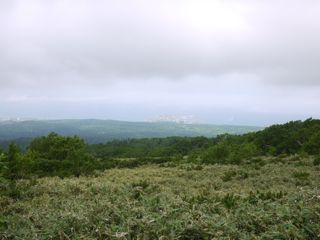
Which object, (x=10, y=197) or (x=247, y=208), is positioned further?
(x=10, y=197)

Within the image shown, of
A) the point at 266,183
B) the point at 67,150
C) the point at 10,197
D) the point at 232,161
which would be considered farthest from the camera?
the point at 67,150

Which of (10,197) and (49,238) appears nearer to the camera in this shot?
(49,238)

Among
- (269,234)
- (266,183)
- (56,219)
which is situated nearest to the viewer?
(269,234)

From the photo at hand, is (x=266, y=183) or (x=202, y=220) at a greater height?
(x=202, y=220)

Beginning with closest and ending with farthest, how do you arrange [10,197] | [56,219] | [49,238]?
1. [49,238]
2. [56,219]
3. [10,197]

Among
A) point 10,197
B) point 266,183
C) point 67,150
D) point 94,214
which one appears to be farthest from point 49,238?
point 67,150

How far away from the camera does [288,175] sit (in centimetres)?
2077

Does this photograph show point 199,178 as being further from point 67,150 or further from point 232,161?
point 67,150

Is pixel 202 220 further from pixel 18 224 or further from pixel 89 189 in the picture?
pixel 89 189

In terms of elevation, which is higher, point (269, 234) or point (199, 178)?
point (269, 234)

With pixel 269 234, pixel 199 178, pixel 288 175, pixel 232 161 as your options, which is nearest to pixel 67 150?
pixel 232 161

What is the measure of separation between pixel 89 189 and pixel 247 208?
734cm

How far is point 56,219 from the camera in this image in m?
7.98

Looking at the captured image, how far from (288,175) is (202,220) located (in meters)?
14.9
